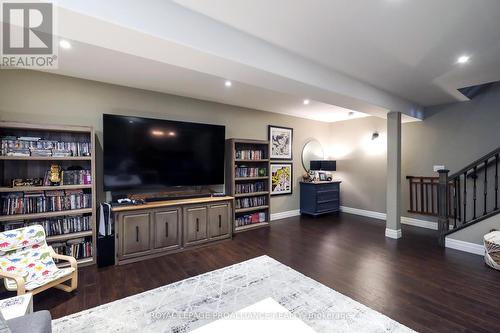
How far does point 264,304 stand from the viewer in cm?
170

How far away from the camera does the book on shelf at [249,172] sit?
4730 mm

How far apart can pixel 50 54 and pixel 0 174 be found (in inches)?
65.0

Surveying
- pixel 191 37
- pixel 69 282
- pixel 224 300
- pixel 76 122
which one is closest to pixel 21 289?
pixel 69 282

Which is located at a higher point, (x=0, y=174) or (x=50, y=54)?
(x=50, y=54)

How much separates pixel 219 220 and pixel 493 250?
3.87 meters

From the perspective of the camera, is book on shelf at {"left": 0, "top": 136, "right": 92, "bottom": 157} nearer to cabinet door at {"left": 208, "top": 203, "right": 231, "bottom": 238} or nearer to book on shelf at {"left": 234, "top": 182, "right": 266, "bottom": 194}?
cabinet door at {"left": 208, "top": 203, "right": 231, "bottom": 238}

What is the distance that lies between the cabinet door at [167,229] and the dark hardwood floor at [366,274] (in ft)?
0.71

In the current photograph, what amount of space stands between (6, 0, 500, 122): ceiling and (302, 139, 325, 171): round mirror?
258 centimetres

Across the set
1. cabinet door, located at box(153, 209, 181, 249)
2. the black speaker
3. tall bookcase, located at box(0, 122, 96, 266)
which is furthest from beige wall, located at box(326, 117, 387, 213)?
tall bookcase, located at box(0, 122, 96, 266)

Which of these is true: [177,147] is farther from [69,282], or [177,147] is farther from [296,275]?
[296,275]

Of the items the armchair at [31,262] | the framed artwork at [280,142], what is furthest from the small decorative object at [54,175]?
the framed artwork at [280,142]

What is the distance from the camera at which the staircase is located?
3732 millimetres

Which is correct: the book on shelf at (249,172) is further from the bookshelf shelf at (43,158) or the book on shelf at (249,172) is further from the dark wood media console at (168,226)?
the bookshelf shelf at (43,158)

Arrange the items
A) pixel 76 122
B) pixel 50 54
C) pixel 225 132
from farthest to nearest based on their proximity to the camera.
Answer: pixel 225 132, pixel 76 122, pixel 50 54
